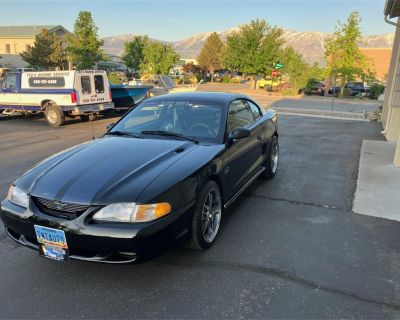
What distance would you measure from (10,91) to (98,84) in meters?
3.31

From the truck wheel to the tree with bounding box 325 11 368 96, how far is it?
23681 mm

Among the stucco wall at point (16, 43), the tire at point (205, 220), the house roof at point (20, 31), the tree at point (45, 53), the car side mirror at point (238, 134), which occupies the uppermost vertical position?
the house roof at point (20, 31)

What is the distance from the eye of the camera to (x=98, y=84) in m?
12.4

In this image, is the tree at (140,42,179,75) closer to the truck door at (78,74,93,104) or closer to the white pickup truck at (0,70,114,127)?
the white pickup truck at (0,70,114,127)

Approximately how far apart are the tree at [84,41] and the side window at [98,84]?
29.6 m

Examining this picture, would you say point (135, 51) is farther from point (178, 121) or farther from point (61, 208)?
point (61, 208)

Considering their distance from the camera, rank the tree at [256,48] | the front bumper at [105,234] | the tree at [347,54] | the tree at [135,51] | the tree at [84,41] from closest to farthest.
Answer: the front bumper at [105,234] → the tree at [347,54] → the tree at [256,48] → the tree at [84,41] → the tree at [135,51]

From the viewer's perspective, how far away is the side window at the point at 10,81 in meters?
12.7

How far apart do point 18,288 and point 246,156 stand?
9.10 ft

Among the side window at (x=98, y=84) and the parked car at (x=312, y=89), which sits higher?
the side window at (x=98, y=84)

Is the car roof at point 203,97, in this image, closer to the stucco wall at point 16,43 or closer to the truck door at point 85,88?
the truck door at point 85,88

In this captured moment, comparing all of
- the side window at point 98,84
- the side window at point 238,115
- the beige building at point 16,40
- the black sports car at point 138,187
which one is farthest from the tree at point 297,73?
the beige building at point 16,40

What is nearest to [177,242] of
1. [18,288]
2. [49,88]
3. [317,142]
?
[18,288]

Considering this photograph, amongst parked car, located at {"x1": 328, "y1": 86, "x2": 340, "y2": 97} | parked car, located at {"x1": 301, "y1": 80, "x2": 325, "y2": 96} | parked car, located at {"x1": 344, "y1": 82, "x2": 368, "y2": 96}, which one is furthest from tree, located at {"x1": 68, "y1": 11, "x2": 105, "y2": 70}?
parked car, located at {"x1": 344, "y1": 82, "x2": 368, "y2": 96}
